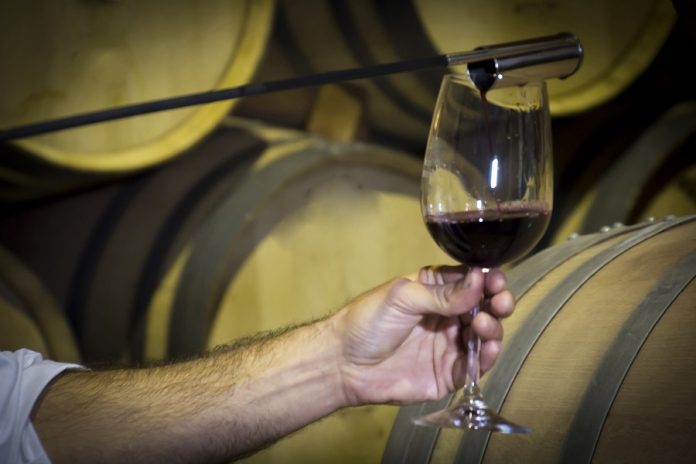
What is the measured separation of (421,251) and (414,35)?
471 millimetres

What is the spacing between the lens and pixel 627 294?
47.2 inches

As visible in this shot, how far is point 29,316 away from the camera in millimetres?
1812

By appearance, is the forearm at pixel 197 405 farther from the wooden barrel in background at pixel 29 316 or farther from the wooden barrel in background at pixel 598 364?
the wooden barrel in background at pixel 29 316

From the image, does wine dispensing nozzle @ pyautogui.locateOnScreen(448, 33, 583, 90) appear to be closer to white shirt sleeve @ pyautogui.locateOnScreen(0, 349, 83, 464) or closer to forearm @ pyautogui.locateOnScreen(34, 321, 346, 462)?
forearm @ pyautogui.locateOnScreen(34, 321, 346, 462)

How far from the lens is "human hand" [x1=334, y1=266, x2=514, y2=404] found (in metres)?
1.09

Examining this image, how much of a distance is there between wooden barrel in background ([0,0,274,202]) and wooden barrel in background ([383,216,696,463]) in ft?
2.53

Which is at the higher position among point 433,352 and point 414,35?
point 414,35

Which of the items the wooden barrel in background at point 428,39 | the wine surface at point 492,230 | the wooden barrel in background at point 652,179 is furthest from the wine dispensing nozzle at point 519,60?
the wooden barrel in background at point 652,179

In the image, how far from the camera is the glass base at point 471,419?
1.03 metres

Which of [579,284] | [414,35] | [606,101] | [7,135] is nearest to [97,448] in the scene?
[7,135]

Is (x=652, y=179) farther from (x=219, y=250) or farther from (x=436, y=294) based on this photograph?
(x=436, y=294)

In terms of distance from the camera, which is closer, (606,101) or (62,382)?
(62,382)

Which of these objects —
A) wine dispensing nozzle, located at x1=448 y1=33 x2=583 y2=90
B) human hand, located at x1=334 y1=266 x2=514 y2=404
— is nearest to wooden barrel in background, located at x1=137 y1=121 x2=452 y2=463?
human hand, located at x1=334 y1=266 x2=514 y2=404

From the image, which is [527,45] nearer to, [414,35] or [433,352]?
[433,352]
